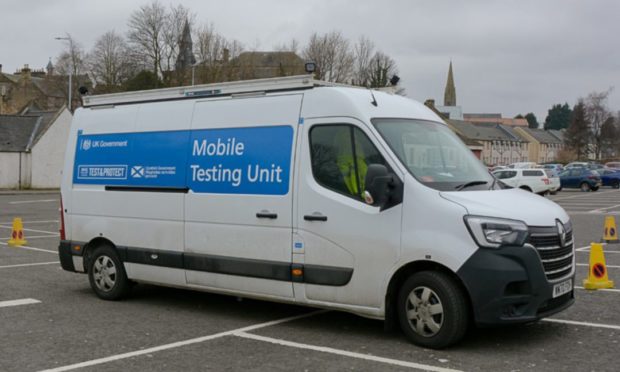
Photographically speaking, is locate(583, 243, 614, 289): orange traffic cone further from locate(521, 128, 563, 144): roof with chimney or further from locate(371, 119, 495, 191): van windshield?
locate(521, 128, 563, 144): roof with chimney

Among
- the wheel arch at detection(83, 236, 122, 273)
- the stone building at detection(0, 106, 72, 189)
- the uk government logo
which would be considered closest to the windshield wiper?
the uk government logo

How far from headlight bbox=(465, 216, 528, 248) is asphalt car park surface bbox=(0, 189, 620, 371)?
1015 millimetres

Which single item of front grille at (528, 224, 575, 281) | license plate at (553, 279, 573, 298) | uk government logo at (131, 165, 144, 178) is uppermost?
uk government logo at (131, 165, 144, 178)

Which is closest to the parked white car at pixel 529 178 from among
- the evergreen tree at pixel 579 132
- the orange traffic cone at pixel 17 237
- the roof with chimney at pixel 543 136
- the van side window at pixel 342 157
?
the orange traffic cone at pixel 17 237

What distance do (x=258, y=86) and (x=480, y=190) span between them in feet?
8.95

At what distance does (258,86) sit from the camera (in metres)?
7.94

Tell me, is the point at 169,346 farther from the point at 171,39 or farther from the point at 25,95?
the point at 25,95

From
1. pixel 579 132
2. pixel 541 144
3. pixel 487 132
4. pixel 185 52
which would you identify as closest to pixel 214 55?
pixel 185 52

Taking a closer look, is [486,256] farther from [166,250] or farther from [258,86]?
[166,250]

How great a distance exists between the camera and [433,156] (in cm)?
720

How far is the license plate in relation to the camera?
6.58m

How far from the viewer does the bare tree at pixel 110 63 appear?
67.4 m

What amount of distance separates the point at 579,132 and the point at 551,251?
109 meters

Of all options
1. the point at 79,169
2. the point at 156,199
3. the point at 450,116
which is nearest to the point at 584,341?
the point at 156,199
